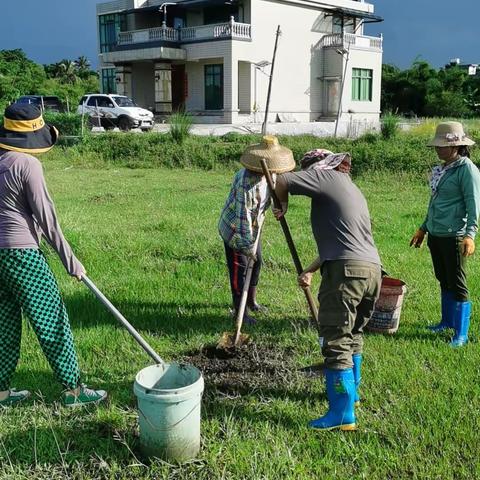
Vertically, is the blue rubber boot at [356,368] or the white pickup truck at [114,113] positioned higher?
the white pickup truck at [114,113]

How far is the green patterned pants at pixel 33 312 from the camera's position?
132 inches

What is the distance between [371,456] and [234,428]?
79cm

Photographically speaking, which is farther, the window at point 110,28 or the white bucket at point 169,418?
the window at point 110,28

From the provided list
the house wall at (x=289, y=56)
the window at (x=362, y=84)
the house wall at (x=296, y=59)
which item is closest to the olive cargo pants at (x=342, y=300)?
the house wall at (x=296, y=59)

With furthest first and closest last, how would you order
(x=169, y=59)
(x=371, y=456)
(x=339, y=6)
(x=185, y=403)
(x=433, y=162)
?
(x=339, y=6)
(x=169, y=59)
(x=433, y=162)
(x=371, y=456)
(x=185, y=403)

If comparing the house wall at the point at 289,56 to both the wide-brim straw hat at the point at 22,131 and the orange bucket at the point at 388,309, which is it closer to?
the orange bucket at the point at 388,309

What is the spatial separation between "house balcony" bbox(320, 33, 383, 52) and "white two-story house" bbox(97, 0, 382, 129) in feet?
0.20

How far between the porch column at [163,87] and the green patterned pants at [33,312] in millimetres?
31751

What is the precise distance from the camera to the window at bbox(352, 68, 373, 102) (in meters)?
36.2

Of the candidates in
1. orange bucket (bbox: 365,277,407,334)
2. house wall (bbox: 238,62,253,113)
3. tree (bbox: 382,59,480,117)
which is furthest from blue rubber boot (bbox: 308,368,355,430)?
tree (bbox: 382,59,480,117)

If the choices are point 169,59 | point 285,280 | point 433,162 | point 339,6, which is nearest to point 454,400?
point 285,280

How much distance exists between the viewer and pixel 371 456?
10.2 feet

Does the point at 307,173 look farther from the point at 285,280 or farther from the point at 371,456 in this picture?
the point at 285,280

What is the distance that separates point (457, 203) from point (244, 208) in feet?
5.44
